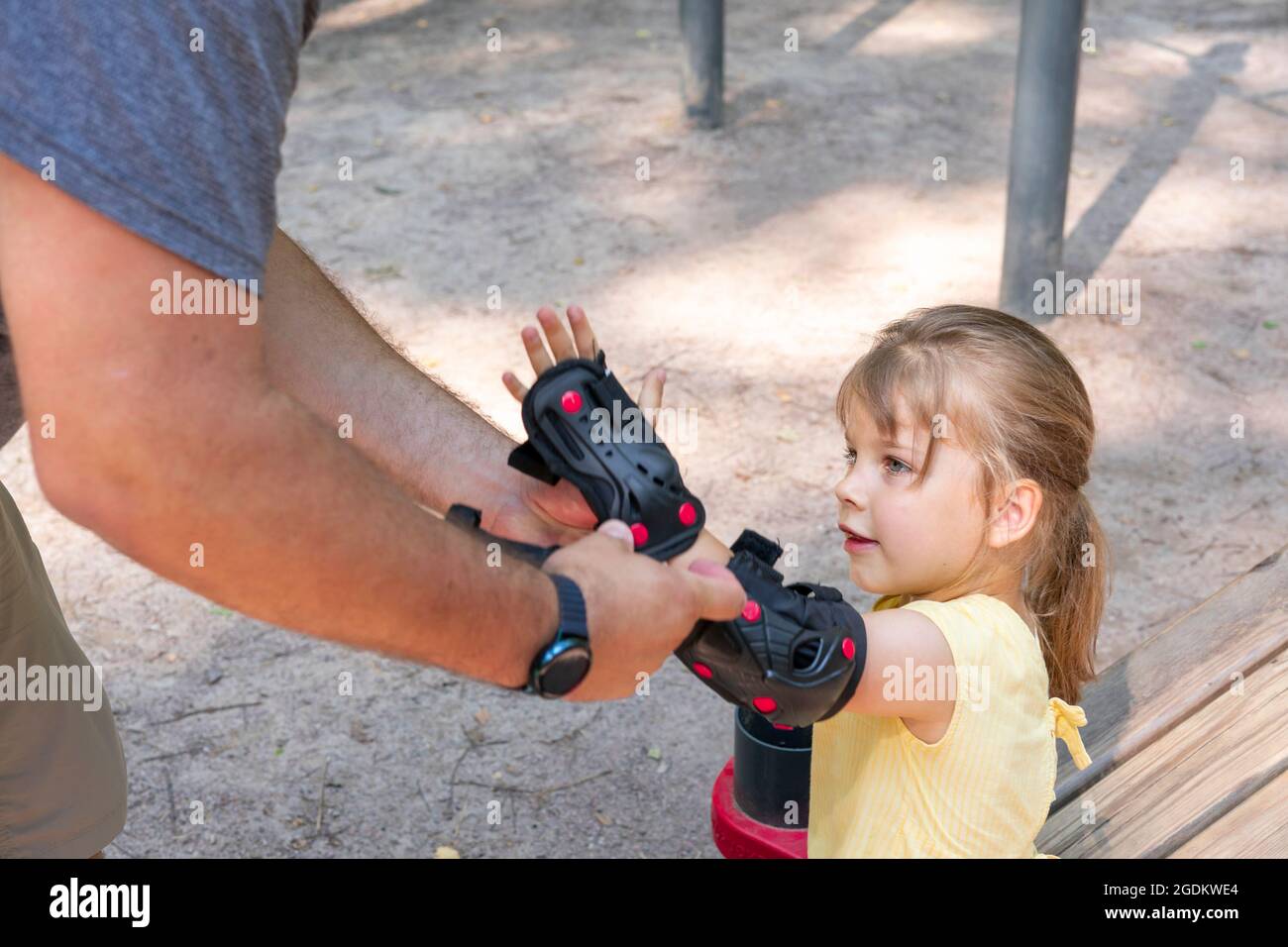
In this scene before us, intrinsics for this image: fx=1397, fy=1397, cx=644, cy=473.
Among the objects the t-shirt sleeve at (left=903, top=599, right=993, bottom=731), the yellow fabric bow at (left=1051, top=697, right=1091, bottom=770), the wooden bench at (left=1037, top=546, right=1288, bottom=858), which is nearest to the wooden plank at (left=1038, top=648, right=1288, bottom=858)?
the wooden bench at (left=1037, top=546, right=1288, bottom=858)

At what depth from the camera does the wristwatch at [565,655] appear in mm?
1341

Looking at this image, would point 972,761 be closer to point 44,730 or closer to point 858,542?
point 858,542

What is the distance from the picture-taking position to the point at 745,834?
2225 mm

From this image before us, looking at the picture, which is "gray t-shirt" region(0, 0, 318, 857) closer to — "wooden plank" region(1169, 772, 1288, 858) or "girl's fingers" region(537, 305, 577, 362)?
"girl's fingers" region(537, 305, 577, 362)

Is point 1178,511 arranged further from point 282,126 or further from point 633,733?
point 282,126

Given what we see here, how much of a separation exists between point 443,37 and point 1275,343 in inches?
191

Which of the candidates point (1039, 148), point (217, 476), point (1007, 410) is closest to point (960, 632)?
point (1007, 410)

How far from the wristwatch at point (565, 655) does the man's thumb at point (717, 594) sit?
0.50 ft

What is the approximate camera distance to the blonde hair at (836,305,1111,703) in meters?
1.73

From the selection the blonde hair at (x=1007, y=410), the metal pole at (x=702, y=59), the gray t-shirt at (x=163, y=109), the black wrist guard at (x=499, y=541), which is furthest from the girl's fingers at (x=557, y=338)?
the metal pole at (x=702, y=59)

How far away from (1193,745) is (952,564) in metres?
0.67

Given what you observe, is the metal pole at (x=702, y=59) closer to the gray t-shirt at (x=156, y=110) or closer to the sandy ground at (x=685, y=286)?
the sandy ground at (x=685, y=286)

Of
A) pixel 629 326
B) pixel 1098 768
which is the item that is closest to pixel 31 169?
pixel 1098 768

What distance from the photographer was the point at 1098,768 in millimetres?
2127
